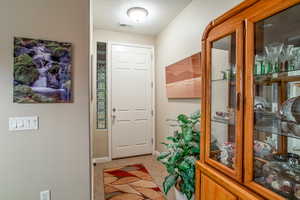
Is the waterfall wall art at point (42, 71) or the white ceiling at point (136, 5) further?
the white ceiling at point (136, 5)

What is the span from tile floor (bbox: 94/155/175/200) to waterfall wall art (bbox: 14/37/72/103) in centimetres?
152

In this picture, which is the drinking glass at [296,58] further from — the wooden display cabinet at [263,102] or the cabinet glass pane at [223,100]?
the cabinet glass pane at [223,100]

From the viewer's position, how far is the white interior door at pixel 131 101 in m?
3.59

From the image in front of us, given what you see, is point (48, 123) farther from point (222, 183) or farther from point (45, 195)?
point (222, 183)

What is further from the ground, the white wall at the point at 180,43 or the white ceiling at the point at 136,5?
the white ceiling at the point at 136,5

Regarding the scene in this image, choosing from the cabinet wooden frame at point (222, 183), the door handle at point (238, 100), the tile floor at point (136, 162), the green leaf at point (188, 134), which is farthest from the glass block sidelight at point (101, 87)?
the door handle at point (238, 100)

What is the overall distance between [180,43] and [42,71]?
206 centimetres

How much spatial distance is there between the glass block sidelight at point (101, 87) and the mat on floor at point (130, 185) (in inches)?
39.4

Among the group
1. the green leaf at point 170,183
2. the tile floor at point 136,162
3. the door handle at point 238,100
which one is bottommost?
the tile floor at point 136,162

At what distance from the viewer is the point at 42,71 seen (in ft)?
4.90

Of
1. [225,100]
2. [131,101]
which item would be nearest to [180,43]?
[131,101]

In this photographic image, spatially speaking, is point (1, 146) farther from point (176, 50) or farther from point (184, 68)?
point (176, 50)

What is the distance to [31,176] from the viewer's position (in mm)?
1507

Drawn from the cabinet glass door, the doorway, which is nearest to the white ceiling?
the doorway
